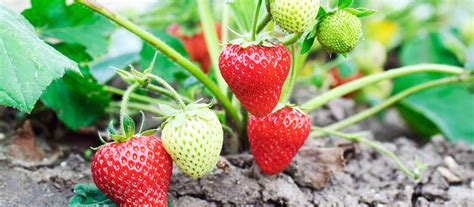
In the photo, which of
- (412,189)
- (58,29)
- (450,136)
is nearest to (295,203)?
(412,189)

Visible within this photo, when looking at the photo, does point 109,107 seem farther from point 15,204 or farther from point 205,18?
point 15,204

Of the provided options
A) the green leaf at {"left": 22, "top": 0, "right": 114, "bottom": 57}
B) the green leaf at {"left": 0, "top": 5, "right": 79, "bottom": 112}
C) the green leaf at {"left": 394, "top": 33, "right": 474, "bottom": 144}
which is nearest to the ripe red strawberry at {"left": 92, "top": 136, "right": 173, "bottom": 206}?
the green leaf at {"left": 0, "top": 5, "right": 79, "bottom": 112}

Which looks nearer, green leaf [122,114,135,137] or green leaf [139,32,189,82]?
green leaf [122,114,135,137]

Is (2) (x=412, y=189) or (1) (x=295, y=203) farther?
(2) (x=412, y=189)

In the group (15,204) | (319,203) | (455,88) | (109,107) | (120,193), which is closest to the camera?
(120,193)

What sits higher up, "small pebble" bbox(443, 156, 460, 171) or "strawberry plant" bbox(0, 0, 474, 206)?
"strawberry plant" bbox(0, 0, 474, 206)

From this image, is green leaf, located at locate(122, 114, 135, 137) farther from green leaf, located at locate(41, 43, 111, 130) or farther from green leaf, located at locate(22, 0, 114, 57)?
green leaf, located at locate(22, 0, 114, 57)

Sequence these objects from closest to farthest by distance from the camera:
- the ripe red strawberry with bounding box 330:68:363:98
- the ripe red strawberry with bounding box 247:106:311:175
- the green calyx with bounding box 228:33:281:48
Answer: the green calyx with bounding box 228:33:281:48
the ripe red strawberry with bounding box 247:106:311:175
the ripe red strawberry with bounding box 330:68:363:98
